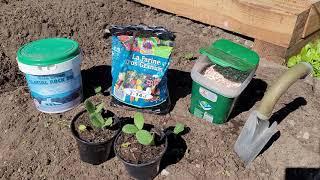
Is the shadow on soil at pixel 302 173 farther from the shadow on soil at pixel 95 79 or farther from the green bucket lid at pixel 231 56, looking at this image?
the shadow on soil at pixel 95 79

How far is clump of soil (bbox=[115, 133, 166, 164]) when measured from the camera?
2.23 metres

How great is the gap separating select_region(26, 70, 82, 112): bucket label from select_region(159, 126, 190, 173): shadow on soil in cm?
76

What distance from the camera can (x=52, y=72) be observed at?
98.7 inches

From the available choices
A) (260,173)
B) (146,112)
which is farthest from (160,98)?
(260,173)

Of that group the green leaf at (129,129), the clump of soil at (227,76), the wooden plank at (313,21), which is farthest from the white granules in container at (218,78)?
the wooden plank at (313,21)

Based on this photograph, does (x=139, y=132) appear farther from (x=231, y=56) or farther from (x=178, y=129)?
(x=231, y=56)

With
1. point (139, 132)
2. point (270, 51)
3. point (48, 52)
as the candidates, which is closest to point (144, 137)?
point (139, 132)

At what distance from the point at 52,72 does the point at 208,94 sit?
1.08 metres

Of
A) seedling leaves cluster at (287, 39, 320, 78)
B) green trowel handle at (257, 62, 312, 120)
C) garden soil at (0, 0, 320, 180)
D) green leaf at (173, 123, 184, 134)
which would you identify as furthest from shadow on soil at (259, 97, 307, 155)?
green leaf at (173, 123, 184, 134)

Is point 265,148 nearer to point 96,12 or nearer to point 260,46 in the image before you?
point 260,46

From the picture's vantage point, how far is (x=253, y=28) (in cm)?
338

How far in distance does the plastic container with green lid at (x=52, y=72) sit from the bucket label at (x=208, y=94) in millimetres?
909

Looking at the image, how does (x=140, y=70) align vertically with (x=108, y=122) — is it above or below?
above

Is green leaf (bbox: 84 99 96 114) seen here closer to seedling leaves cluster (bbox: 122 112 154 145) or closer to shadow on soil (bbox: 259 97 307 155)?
seedling leaves cluster (bbox: 122 112 154 145)
